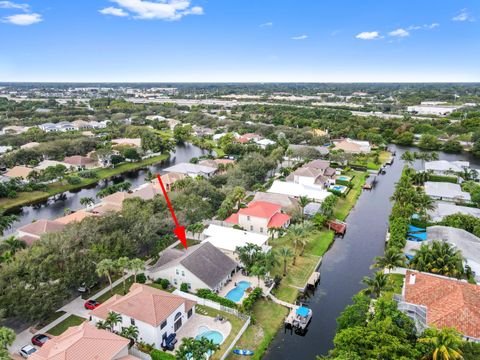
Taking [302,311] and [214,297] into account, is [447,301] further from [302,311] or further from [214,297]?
[214,297]

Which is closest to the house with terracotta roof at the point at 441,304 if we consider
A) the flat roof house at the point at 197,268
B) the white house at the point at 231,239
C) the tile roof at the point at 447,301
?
the tile roof at the point at 447,301

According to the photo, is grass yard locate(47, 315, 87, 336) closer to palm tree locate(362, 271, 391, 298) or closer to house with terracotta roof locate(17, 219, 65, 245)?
house with terracotta roof locate(17, 219, 65, 245)

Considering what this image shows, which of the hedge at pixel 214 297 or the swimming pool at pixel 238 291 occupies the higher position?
the hedge at pixel 214 297

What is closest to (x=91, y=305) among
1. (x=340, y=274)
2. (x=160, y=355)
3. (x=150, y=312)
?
(x=150, y=312)

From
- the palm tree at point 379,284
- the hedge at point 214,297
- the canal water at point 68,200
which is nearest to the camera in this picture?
the palm tree at point 379,284

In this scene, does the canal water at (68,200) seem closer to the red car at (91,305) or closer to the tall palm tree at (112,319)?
the red car at (91,305)

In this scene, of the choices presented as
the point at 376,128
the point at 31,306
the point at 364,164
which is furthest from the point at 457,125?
the point at 31,306
